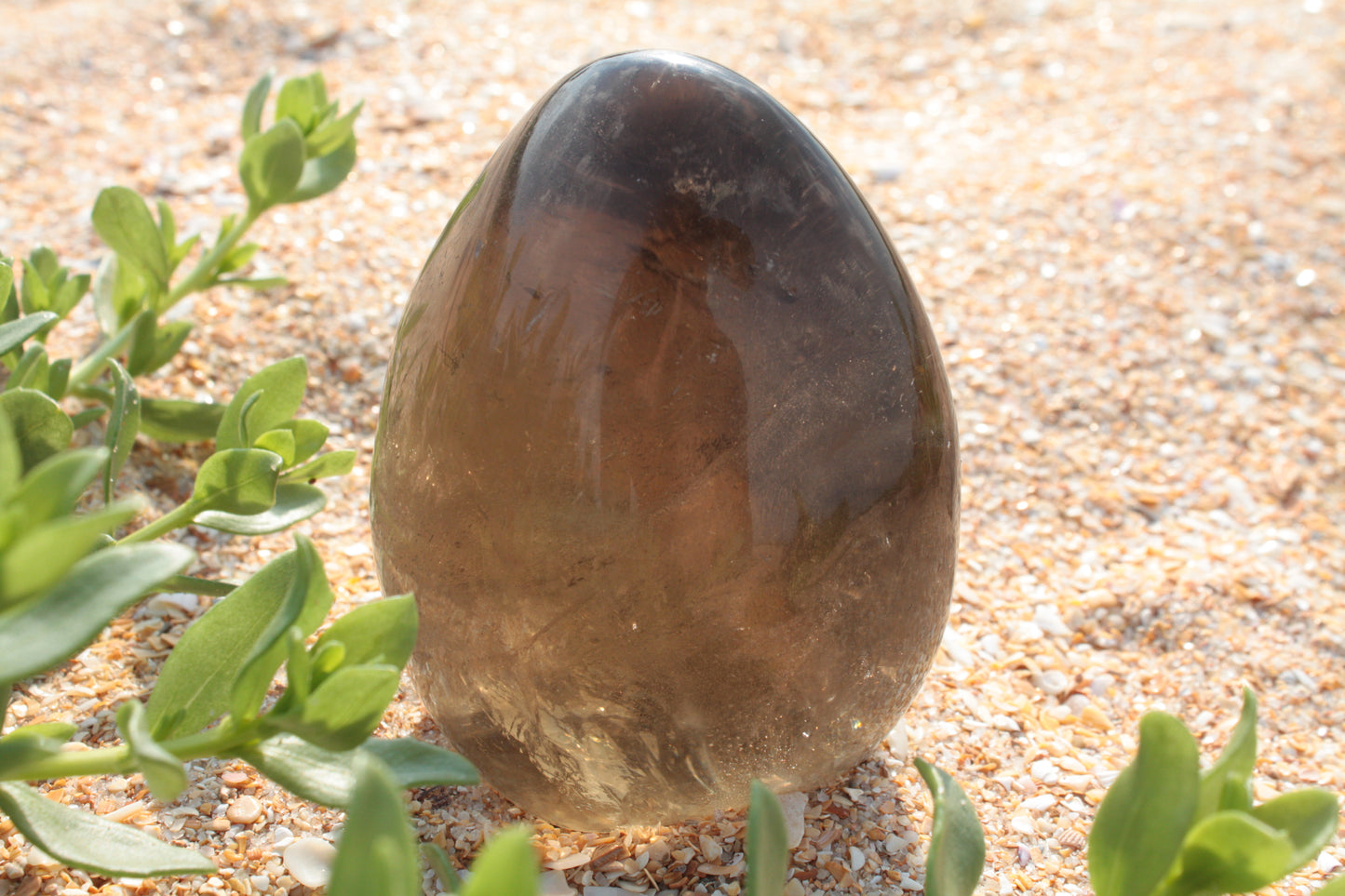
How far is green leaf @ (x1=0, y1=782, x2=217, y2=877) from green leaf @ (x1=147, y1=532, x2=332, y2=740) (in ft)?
0.25

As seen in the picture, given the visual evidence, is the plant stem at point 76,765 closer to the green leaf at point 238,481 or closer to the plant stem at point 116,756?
the plant stem at point 116,756

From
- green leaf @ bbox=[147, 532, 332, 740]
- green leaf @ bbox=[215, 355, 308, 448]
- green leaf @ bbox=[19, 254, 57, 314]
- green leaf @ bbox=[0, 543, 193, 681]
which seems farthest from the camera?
green leaf @ bbox=[19, 254, 57, 314]

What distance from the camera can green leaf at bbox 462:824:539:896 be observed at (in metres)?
0.52

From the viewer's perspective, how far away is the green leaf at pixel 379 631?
30.7 inches

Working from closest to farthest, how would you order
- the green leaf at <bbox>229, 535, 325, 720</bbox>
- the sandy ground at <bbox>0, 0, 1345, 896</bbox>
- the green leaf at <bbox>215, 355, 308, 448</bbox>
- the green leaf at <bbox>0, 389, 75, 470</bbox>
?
the green leaf at <bbox>229, 535, 325, 720</bbox>
the green leaf at <bbox>0, 389, 75, 470</bbox>
the green leaf at <bbox>215, 355, 308, 448</bbox>
the sandy ground at <bbox>0, 0, 1345, 896</bbox>

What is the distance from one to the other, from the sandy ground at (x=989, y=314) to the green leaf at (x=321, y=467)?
280 millimetres

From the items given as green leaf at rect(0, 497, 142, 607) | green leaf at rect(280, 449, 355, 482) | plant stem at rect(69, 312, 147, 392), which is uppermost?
green leaf at rect(0, 497, 142, 607)

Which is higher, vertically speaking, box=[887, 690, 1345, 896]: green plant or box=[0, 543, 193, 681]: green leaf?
box=[0, 543, 193, 681]: green leaf

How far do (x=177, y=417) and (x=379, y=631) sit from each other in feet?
2.35

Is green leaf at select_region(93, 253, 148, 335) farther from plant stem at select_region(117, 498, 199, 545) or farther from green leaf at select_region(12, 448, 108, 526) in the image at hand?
green leaf at select_region(12, 448, 108, 526)

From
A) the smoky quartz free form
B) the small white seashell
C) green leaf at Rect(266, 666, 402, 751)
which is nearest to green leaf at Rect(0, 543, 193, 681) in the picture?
green leaf at Rect(266, 666, 402, 751)

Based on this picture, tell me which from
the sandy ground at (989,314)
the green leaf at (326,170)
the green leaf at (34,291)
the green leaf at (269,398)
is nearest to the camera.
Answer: the green leaf at (269,398)

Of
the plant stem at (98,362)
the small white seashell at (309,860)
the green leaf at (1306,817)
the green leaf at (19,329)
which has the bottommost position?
the small white seashell at (309,860)

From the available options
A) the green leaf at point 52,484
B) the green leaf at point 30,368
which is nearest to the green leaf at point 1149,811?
the green leaf at point 52,484
